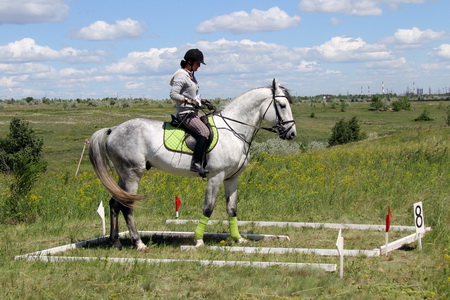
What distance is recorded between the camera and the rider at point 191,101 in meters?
8.90

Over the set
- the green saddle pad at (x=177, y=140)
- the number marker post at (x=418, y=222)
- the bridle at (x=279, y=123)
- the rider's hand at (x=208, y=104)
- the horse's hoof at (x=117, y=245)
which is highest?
the rider's hand at (x=208, y=104)

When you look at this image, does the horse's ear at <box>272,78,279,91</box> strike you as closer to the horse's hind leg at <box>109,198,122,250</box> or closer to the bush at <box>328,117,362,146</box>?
the horse's hind leg at <box>109,198,122,250</box>

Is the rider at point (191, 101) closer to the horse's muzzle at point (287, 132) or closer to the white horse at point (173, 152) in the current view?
the white horse at point (173, 152)

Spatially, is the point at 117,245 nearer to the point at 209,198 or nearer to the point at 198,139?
the point at 209,198

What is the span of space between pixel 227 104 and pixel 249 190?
4.55m

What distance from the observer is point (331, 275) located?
24.1 feet

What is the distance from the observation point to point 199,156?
8969 millimetres

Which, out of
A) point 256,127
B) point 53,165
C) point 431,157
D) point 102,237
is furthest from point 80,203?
point 53,165

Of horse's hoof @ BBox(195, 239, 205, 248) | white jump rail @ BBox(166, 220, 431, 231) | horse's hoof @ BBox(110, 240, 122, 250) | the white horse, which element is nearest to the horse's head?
the white horse

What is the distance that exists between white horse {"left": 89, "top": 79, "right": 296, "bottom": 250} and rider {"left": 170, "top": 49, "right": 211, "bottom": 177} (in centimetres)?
20

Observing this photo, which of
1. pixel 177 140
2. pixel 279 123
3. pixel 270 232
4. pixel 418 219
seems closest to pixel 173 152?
pixel 177 140

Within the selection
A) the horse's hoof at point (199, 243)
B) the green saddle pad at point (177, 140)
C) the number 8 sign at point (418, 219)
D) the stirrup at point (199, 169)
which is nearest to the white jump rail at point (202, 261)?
the horse's hoof at point (199, 243)

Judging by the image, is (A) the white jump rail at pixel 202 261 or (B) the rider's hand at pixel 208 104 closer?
(A) the white jump rail at pixel 202 261

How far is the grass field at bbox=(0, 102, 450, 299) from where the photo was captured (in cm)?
676
